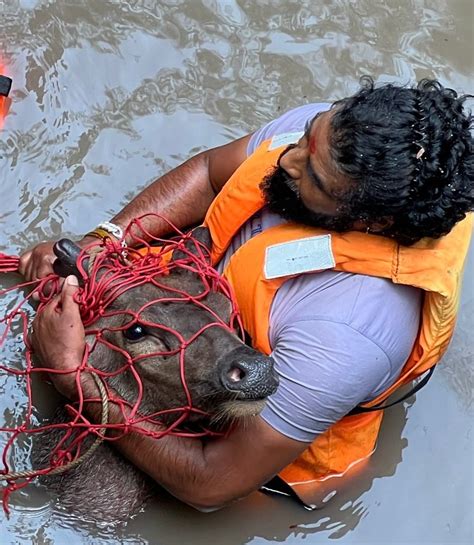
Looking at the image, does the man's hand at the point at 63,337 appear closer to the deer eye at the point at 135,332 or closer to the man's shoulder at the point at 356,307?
the deer eye at the point at 135,332

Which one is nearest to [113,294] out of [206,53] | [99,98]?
[99,98]

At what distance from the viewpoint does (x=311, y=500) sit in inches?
175

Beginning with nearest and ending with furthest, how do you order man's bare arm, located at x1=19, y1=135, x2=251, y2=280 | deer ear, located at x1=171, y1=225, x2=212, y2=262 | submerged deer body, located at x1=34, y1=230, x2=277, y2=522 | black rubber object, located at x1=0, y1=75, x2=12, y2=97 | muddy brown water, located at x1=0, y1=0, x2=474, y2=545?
submerged deer body, located at x1=34, y1=230, x2=277, y2=522, deer ear, located at x1=171, y1=225, x2=212, y2=262, muddy brown water, located at x1=0, y1=0, x2=474, y2=545, man's bare arm, located at x1=19, y1=135, x2=251, y2=280, black rubber object, located at x1=0, y1=75, x2=12, y2=97

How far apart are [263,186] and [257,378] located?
43.1 inches

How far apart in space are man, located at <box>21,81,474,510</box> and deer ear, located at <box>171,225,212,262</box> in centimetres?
Answer: 16

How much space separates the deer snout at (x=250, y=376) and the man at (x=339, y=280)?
1.07 ft

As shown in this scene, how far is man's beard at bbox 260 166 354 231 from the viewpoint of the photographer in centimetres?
375

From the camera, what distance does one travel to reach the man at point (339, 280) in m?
3.52

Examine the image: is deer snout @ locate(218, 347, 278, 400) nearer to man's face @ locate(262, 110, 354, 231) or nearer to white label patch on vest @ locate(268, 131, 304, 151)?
man's face @ locate(262, 110, 354, 231)

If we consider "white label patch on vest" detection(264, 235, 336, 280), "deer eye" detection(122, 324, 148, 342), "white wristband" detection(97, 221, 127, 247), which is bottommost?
"white wristband" detection(97, 221, 127, 247)

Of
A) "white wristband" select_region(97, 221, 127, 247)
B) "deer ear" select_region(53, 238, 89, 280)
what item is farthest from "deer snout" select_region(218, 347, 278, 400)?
"white wristband" select_region(97, 221, 127, 247)

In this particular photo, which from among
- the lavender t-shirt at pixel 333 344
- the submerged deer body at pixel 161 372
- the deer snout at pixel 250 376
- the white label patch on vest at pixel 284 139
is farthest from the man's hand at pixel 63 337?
the white label patch on vest at pixel 284 139

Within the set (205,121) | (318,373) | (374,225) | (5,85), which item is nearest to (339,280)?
(374,225)

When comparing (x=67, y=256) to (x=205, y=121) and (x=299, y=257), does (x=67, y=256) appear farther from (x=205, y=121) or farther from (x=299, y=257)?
(x=205, y=121)
